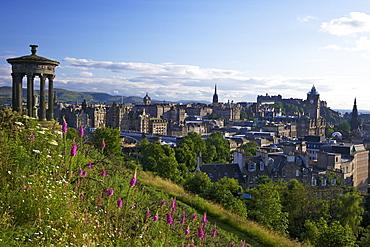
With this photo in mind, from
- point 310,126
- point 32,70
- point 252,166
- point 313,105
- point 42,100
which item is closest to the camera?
point 32,70

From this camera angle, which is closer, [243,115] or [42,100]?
[42,100]

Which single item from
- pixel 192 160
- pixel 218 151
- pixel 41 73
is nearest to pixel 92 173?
pixel 41 73

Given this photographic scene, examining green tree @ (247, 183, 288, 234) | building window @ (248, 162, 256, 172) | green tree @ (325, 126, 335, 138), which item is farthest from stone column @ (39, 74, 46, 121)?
green tree @ (325, 126, 335, 138)

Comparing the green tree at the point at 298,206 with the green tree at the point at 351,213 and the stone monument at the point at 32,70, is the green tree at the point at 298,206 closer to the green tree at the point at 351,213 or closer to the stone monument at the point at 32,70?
the green tree at the point at 351,213

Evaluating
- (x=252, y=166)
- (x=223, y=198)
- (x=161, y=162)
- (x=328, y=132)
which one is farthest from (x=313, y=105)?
(x=223, y=198)

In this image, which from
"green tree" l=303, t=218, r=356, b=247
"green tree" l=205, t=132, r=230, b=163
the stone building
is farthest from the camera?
the stone building

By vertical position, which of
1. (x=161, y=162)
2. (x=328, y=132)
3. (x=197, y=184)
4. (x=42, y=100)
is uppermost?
(x=42, y=100)

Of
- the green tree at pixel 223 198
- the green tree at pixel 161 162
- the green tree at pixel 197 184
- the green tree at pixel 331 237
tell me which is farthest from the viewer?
the green tree at pixel 161 162

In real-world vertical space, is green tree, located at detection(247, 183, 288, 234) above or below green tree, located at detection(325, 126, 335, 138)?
above

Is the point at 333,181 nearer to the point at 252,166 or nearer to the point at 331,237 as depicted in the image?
the point at 252,166

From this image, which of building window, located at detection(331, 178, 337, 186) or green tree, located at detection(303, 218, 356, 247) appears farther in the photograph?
building window, located at detection(331, 178, 337, 186)

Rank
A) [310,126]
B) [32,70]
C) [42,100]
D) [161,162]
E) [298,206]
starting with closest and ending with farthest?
[32,70], [42,100], [298,206], [161,162], [310,126]

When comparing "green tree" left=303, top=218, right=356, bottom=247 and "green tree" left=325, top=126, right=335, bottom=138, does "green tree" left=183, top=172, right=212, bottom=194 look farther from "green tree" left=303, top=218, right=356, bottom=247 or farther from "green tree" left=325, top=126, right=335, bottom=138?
"green tree" left=325, top=126, right=335, bottom=138

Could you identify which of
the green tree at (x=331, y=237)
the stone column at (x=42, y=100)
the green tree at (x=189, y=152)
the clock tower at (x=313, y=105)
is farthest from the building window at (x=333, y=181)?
the clock tower at (x=313, y=105)
